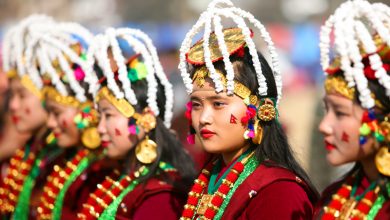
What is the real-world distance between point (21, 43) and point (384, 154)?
332cm

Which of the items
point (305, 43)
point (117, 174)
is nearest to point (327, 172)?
point (117, 174)

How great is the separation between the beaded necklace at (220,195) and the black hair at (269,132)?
0.07 metres

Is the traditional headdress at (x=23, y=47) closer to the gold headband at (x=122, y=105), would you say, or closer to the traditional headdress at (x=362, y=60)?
the gold headband at (x=122, y=105)

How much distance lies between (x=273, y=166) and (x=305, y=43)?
14476 mm

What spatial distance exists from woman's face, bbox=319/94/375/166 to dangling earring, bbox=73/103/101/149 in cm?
205

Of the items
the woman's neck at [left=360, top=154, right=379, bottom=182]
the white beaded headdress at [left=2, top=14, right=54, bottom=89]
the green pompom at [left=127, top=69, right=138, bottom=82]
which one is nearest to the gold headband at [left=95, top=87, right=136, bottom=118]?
the green pompom at [left=127, top=69, right=138, bottom=82]

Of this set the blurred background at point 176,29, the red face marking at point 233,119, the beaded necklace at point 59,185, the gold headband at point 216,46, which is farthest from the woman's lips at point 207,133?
the blurred background at point 176,29

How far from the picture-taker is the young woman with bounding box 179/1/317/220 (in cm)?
401

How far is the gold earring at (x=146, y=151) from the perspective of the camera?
4.75m

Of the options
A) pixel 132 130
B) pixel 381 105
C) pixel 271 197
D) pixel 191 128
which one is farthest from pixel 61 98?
pixel 381 105

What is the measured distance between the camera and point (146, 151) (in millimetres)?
4758

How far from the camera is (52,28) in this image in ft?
18.8

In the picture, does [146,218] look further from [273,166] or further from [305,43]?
[305,43]

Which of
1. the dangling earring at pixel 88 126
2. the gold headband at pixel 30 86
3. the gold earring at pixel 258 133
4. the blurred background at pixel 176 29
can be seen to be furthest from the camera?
the blurred background at pixel 176 29
